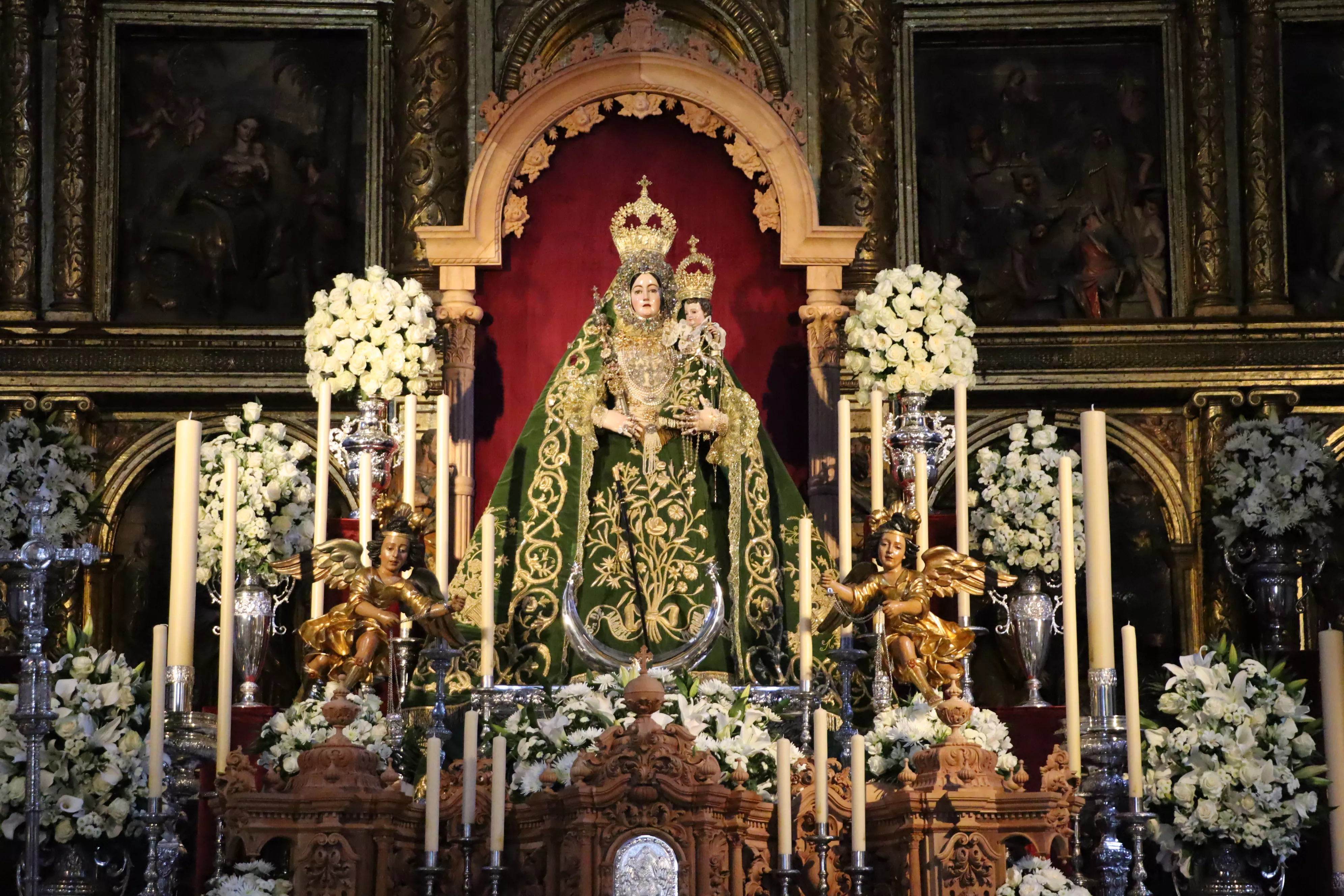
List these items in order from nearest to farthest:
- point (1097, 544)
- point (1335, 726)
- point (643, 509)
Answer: point (1097, 544), point (1335, 726), point (643, 509)

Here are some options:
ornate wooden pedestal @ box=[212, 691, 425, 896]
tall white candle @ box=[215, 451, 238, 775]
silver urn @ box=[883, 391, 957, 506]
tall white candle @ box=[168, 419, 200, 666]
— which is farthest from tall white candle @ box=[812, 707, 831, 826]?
silver urn @ box=[883, 391, 957, 506]

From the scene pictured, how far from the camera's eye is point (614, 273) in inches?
402

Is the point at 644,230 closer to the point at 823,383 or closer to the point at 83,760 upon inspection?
the point at 823,383

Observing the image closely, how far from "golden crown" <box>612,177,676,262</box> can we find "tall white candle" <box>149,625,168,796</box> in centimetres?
330

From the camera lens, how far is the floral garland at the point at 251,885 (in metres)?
6.07

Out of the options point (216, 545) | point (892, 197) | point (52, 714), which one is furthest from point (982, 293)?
point (52, 714)

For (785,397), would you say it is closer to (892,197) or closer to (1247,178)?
(892,197)

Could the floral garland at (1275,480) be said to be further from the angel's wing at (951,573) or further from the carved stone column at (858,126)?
the angel's wing at (951,573)

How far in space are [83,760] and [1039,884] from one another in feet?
11.7

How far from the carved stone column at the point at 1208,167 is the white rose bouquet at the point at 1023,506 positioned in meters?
1.45

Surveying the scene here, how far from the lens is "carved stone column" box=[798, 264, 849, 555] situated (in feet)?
31.9

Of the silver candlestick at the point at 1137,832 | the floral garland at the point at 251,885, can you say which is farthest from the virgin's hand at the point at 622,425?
the silver candlestick at the point at 1137,832

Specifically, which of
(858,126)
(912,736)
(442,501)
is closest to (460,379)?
(442,501)

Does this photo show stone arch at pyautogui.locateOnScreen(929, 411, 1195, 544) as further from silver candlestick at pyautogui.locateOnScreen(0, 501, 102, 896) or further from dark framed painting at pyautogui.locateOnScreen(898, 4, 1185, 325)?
Result: silver candlestick at pyautogui.locateOnScreen(0, 501, 102, 896)
